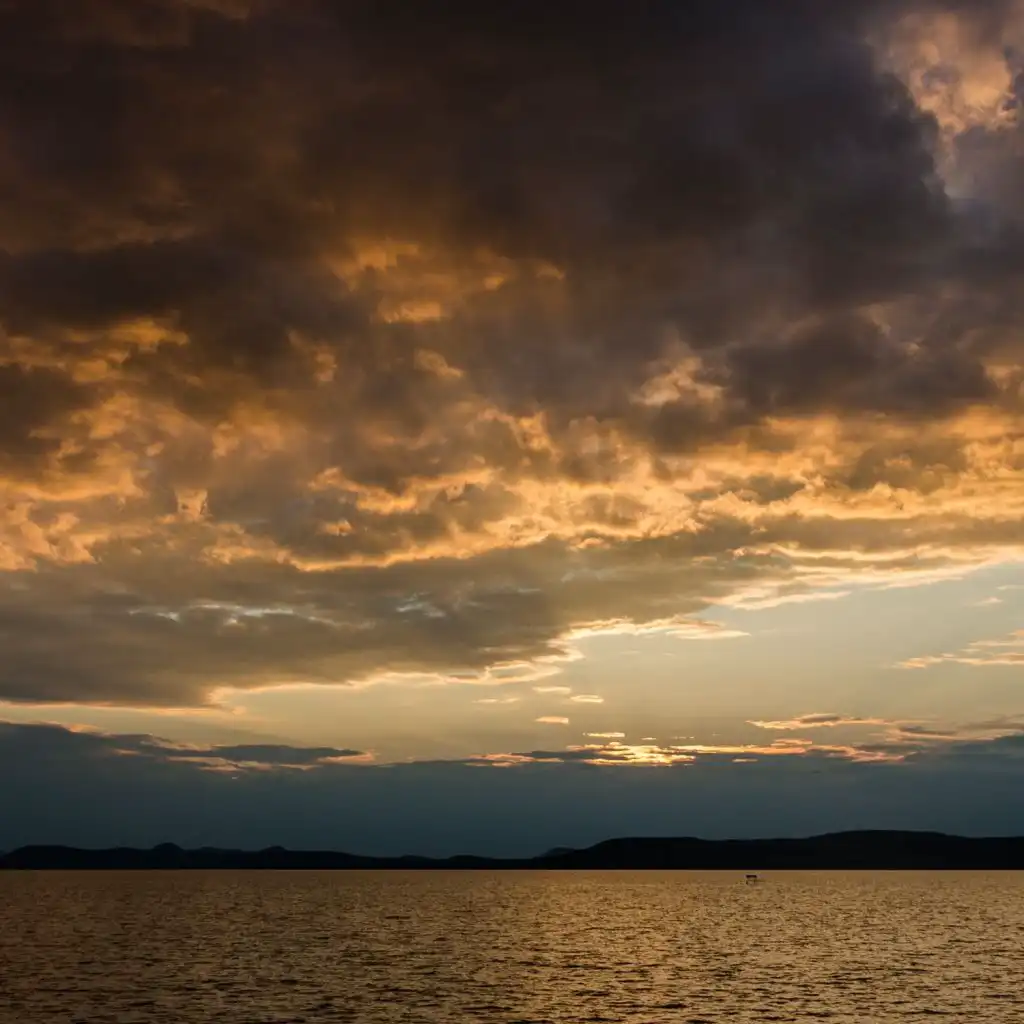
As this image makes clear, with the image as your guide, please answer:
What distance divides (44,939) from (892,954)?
10400 centimetres

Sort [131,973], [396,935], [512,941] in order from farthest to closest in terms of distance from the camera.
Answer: [396,935]
[512,941]
[131,973]

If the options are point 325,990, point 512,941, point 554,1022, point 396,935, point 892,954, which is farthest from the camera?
point 396,935

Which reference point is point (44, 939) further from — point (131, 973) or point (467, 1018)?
point (467, 1018)

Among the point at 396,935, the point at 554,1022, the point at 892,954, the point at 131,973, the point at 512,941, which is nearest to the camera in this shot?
the point at 554,1022

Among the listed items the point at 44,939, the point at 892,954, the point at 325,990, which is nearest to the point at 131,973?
the point at 325,990

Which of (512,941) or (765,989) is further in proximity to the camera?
(512,941)

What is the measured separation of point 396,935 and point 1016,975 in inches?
3224

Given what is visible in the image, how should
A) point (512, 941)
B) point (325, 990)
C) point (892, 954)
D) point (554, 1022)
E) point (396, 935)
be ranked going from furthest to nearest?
point (396, 935), point (512, 941), point (892, 954), point (325, 990), point (554, 1022)

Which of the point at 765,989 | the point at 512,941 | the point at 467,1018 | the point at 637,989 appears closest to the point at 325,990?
the point at 467,1018

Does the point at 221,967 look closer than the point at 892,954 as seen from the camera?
Yes

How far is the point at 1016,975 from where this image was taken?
104000mm

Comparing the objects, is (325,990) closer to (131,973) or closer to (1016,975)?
(131,973)

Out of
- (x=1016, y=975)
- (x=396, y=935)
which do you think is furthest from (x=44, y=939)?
(x=1016, y=975)

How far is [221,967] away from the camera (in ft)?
358
